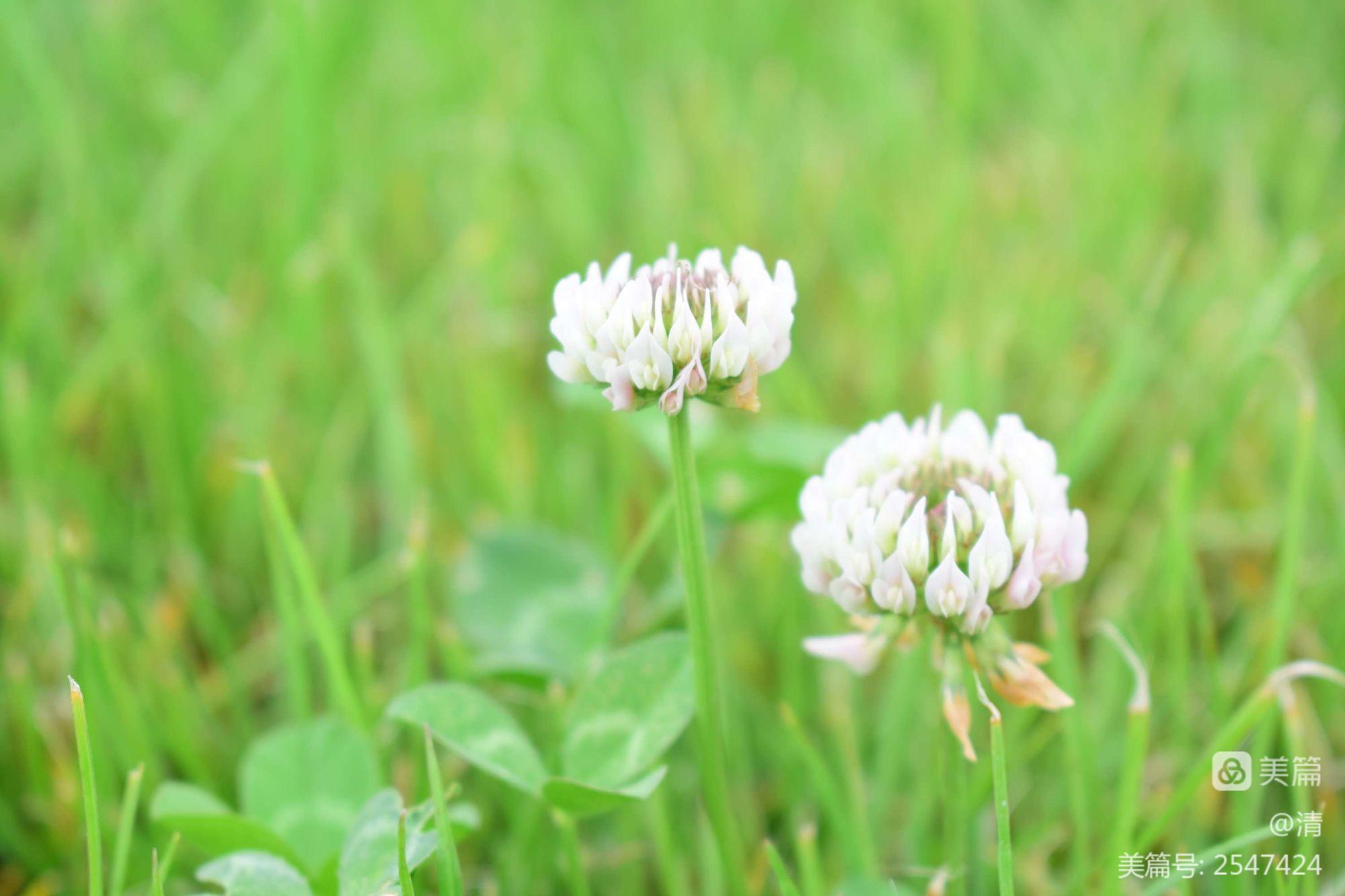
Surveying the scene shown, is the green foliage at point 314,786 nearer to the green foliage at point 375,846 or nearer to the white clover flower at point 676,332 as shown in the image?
the green foliage at point 375,846

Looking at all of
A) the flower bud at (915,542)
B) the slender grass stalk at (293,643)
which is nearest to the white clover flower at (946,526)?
the flower bud at (915,542)

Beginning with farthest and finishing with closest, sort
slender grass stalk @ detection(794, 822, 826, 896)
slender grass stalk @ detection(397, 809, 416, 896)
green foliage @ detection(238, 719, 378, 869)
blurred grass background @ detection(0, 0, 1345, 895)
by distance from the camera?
blurred grass background @ detection(0, 0, 1345, 895) < green foliage @ detection(238, 719, 378, 869) < slender grass stalk @ detection(794, 822, 826, 896) < slender grass stalk @ detection(397, 809, 416, 896)

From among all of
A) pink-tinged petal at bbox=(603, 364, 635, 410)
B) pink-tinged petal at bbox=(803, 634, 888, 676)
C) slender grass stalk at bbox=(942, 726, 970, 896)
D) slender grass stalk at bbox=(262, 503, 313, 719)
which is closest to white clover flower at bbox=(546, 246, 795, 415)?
pink-tinged petal at bbox=(603, 364, 635, 410)

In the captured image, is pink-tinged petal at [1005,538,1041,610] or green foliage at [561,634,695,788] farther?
green foliage at [561,634,695,788]

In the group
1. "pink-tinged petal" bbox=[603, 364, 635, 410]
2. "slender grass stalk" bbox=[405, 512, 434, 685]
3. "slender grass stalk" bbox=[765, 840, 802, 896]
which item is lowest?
"slender grass stalk" bbox=[765, 840, 802, 896]

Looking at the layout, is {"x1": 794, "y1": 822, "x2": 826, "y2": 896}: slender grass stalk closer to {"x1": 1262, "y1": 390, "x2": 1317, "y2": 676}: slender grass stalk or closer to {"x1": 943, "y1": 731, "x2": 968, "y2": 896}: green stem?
{"x1": 943, "y1": 731, "x2": 968, "y2": 896}: green stem

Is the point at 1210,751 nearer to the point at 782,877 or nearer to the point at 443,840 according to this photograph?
the point at 782,877

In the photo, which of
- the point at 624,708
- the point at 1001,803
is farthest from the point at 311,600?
the point at 1001,803

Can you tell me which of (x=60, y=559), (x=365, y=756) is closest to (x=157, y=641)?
(x=60, y=559)
